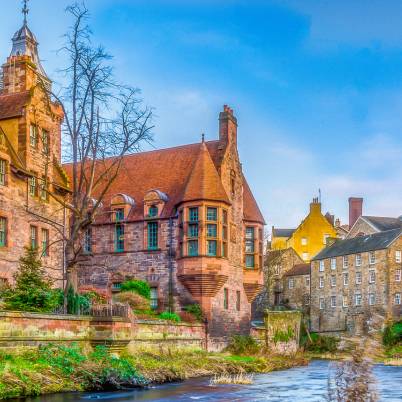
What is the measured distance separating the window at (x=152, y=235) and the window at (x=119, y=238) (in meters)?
1.91

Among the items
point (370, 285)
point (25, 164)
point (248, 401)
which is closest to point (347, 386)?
point (248, 401)

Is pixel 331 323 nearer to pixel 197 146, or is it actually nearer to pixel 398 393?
pixel 197 146

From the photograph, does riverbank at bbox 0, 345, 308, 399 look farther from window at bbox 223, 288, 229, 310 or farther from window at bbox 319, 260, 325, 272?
window at bbox 319, 260, 325, 272

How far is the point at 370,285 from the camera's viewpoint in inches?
2778

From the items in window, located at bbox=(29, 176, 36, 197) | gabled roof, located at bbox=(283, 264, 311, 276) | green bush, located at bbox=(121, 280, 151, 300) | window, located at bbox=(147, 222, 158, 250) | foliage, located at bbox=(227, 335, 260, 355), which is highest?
window, located at bbox=(29, 176, 36, 197)

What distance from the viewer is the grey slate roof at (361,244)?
2751 inches

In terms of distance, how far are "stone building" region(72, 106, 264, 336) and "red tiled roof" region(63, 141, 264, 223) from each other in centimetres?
7

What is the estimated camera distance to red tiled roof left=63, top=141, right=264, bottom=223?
4181 centimetres

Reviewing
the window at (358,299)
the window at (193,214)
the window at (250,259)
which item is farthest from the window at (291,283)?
the window at (193,214)

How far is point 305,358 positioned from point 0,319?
2740 centimetres

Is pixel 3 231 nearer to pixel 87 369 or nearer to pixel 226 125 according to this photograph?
pixel 87 369

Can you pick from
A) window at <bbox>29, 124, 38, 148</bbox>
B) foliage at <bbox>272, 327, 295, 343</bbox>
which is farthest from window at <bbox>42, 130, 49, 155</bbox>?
foliage at <bbox>272, 327, 295, 343</bbox>

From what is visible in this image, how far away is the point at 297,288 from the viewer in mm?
83688

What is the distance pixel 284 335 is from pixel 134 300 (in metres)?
14.8
